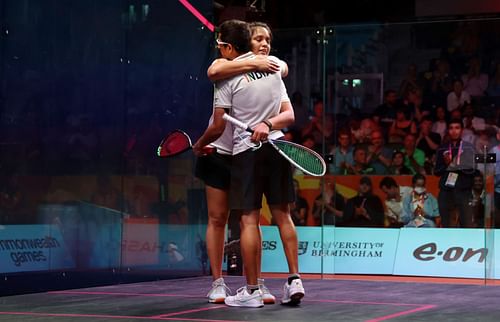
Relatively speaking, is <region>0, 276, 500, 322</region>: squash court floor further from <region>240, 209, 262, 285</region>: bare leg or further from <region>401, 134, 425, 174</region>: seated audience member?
<region>401, 134, 425, 174</region>: seated audience member

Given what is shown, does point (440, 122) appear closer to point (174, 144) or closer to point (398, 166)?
point (398, 166)

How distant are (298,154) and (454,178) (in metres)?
3.37

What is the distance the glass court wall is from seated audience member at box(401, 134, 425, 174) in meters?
0.03

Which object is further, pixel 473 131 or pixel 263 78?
pixel 473 131

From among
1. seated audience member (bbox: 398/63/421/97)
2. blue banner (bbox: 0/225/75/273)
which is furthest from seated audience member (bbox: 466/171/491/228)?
blue banner (bbox: 0/225/75/273)

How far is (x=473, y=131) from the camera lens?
8148mm

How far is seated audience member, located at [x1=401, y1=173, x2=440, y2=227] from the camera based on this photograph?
747 centimetres

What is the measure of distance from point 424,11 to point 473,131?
2703mm

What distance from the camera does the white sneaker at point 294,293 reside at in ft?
14.3

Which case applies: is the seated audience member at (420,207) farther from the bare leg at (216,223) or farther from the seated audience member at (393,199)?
the bare leg at (216,223)

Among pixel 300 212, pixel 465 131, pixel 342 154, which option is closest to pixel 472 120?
pixel 465 131

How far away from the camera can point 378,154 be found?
27.2ft

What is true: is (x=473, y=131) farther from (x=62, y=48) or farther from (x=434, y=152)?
(x=62, y=48)

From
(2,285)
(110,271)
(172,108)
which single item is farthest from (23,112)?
(172,108)
